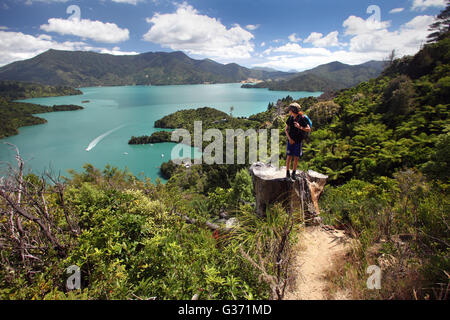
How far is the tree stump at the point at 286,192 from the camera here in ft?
19.5

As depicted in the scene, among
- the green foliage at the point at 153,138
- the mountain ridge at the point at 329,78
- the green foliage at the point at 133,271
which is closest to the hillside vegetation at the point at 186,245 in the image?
the green foliage at the point at 133,271

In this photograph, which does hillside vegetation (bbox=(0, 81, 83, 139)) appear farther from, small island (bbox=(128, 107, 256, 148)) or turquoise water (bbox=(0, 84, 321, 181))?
small island (bbox=(128, 107, 256, 148))

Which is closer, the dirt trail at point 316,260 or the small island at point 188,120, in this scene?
the dirt trail at point 316,260

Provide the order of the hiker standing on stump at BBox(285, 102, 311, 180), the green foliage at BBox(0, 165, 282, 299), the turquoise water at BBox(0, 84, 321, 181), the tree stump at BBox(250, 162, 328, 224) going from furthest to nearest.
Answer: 1. the turquoise water at BBox(0, 84, 321, 181)
2. the tree stump at BBox(250, 162, 328, 224)
3. the hiker standing on stump at BBox(285, 102, 311, 180)
4. the green foliage at BBox(0, 165, 282, 299)

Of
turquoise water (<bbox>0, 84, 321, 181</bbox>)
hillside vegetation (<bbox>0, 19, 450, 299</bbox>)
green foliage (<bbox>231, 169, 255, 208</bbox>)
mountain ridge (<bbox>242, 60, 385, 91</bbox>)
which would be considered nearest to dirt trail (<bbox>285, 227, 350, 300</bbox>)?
hillside vegetation (<bbox>0, 19, 450, 299</bbox>)

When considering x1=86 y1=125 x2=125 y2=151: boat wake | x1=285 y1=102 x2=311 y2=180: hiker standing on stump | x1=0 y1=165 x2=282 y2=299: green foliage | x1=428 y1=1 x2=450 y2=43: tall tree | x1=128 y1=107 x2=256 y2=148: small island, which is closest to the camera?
x1=0 y1=165 x2=282 y2=299: green foliage

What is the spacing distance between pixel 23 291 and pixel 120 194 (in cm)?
269

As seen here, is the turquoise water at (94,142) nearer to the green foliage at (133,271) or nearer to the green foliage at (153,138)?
the green foliage at (153,138)

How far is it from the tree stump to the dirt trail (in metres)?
0.60

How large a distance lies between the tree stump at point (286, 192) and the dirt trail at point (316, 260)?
0.60 m

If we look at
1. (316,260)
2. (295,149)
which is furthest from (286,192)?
(316,260)

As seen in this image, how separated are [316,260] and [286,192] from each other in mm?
1909

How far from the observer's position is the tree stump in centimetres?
594
